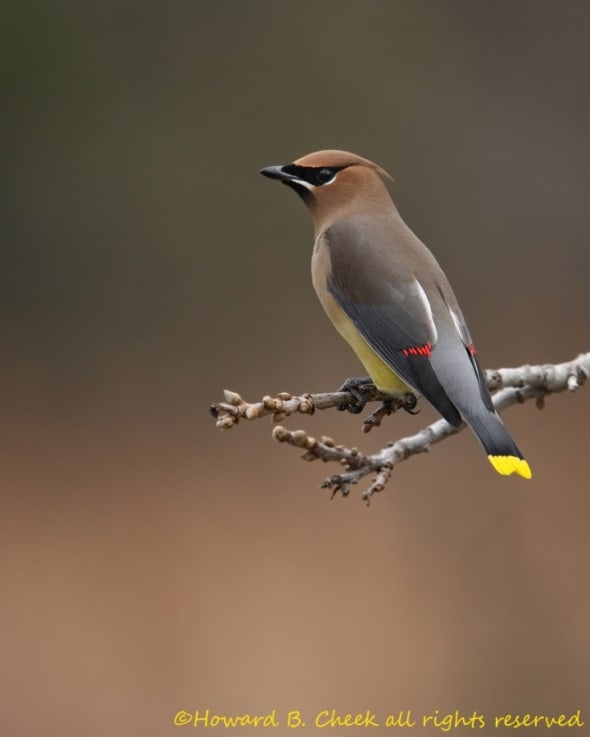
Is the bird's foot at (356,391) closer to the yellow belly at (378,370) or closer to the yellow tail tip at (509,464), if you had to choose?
the yellow belly at (378,370)

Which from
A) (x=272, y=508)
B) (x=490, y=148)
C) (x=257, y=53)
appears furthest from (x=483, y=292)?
(x=257, y=53)

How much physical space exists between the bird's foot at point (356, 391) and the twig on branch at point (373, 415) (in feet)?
0.06

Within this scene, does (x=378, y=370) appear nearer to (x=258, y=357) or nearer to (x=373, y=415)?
(x=373, y=415)

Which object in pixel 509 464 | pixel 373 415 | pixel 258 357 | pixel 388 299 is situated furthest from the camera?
pixel 258 357

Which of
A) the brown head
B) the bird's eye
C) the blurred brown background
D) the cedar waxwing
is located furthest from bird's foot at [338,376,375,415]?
the blurred brown background

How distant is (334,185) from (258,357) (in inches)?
119

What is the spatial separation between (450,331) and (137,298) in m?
4.08

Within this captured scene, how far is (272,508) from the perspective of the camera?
6.47 metres

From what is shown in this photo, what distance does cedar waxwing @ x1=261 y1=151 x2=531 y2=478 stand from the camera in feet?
12.0

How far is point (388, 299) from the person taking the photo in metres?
3.99

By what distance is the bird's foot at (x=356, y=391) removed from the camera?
373cm

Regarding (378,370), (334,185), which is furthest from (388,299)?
(334,185)

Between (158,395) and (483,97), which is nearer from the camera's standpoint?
(158,395)

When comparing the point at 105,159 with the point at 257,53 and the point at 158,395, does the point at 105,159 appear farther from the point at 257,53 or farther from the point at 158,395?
the point at 158,395
